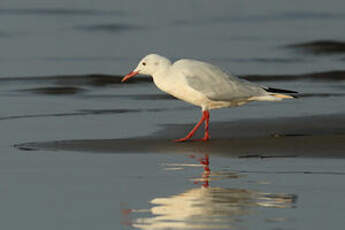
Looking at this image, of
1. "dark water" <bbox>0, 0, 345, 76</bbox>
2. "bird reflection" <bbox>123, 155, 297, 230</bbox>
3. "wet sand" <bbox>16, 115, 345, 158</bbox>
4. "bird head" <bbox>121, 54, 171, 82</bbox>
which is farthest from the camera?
"dark water" <bbox>0, 0, 345, 76</bbox>

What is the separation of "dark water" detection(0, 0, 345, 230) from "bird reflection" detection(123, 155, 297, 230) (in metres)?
0.02

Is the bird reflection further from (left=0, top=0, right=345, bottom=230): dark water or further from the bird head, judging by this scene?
the bird head

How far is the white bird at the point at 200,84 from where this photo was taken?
43.0ft

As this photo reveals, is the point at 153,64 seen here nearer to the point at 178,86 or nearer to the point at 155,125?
the point at 178,86

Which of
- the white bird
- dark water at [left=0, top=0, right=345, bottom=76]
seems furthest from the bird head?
dark water at [left=0, top=0, right=345, bottom=76]

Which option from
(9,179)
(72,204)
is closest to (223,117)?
(9,179)

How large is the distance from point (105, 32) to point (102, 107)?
12044 mm

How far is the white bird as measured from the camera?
1310 centimetres

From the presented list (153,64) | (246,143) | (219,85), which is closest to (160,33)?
(153,64)

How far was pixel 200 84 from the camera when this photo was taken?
43.0ft

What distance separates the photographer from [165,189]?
966cm

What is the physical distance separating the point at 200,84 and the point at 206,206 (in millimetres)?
4408

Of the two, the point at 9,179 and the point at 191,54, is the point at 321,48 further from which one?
the point at 9,179

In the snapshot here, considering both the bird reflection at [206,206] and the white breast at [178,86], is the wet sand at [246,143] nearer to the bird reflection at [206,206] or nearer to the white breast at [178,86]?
the white breast at [178,86]
